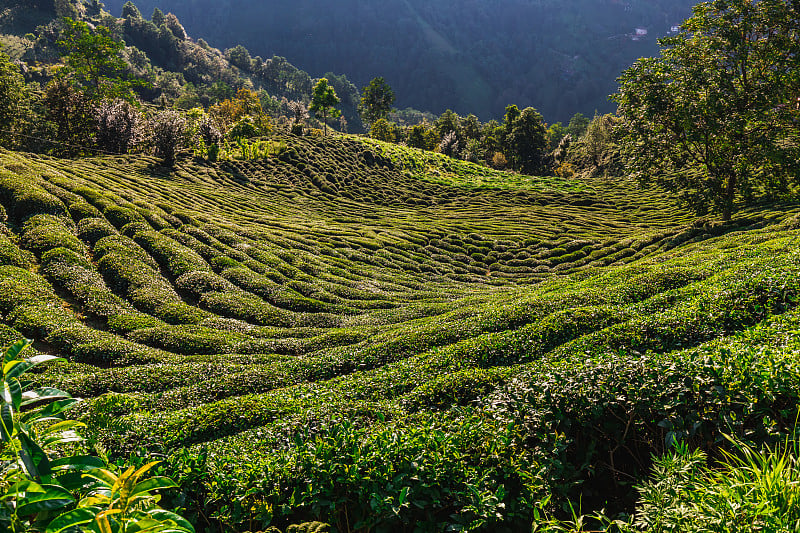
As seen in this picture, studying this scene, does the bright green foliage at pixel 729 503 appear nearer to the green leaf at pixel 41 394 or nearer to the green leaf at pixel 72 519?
the green leaf at pixel 72 519

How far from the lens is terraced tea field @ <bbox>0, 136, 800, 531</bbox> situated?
5629 millimetres

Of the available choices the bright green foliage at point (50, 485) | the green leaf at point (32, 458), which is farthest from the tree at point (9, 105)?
the green leaf at point (32, 458)

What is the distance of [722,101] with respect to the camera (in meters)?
27.5

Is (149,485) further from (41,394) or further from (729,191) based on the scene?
(729,191)

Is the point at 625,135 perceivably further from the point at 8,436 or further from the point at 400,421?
the point at 8,436

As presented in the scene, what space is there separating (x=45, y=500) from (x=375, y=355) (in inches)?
450

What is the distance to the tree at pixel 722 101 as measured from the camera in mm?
26359

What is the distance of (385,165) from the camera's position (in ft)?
255

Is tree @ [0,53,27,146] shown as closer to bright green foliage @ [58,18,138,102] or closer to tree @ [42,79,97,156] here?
tree @ [42,79,97,156]

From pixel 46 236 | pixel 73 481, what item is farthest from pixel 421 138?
pixel 73 481

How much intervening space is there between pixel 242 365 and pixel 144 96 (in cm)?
16416

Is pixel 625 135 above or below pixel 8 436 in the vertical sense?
above

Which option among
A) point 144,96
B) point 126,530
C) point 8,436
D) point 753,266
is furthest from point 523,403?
point 144,96

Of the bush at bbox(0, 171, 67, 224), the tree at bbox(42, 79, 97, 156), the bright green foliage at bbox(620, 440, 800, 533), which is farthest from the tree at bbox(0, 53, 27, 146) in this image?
the bright green foliage at bbox(620, 440, 800, 533)
